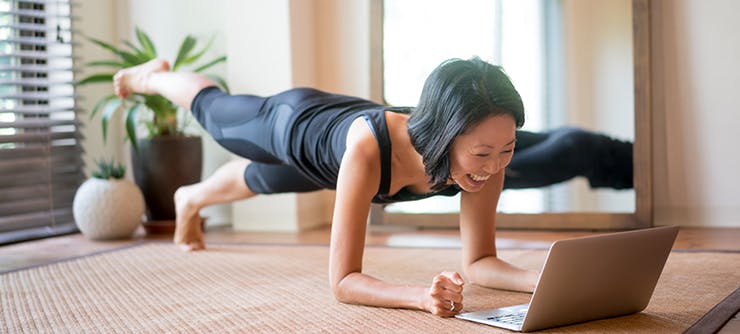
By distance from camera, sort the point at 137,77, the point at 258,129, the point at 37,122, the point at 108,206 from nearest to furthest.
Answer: the point at 258,129, the point at 137,77, the point at 108,206, the point at 37,122

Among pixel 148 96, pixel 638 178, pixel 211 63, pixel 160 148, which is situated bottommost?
pixel 638 178

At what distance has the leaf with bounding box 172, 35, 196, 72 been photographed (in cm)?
380

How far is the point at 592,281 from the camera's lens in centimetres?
170

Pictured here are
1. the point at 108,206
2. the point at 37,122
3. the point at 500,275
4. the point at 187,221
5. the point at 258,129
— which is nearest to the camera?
the point at 500,275

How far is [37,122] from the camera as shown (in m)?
3.87

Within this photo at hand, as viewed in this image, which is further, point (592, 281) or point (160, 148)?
point (160, 148)

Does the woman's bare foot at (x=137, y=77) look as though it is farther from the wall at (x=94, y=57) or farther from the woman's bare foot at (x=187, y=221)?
the wall at (x=94, y=57)

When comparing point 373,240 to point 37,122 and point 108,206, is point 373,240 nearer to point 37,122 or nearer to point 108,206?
point 108,206

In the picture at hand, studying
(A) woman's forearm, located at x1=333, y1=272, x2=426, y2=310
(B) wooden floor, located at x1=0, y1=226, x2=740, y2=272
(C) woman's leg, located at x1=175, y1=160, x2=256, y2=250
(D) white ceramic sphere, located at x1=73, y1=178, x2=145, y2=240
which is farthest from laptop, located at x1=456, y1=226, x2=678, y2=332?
(D) white ceramic sphere, located at x1=73, y1=178, x2=145, y2=240

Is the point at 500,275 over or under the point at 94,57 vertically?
under

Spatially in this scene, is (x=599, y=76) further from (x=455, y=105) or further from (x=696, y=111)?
(x=455, y=105)

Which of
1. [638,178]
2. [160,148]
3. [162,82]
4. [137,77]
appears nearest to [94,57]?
[160,148]

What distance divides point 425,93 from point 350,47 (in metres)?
2.13

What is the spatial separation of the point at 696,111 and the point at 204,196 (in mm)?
1904
